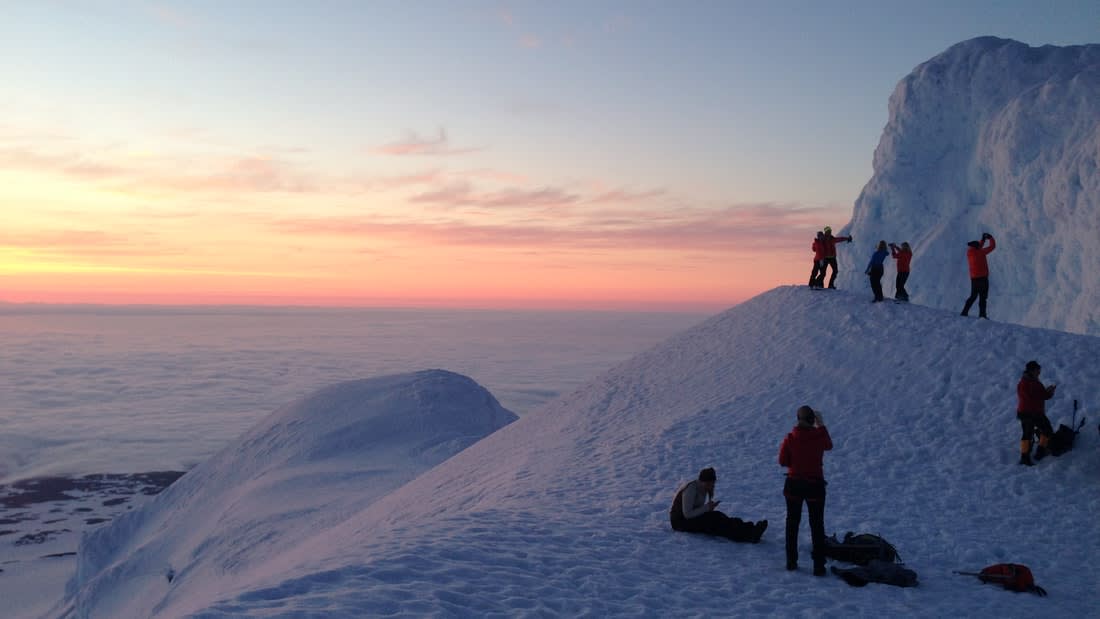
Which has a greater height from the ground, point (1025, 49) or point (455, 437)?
point (1025, 49)

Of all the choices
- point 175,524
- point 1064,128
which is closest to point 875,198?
point 1064,128

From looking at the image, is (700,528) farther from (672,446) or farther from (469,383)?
(469,383)

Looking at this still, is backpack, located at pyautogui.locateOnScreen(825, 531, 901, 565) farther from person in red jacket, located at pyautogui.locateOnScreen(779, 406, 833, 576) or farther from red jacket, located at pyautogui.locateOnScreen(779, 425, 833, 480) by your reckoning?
red jacket, located at pyautogui.locateOnScreen(779, 425, 833, 480)

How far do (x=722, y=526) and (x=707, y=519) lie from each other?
0.25 meters

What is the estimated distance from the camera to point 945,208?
4525 cm

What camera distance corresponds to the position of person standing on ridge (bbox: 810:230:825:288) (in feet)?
72.7

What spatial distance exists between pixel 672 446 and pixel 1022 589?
7.91 m

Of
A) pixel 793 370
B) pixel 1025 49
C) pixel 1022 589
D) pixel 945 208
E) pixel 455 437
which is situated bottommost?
pixel 455 437

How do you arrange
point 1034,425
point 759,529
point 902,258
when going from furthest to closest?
point 902,258
point 1034,425
point 759,529

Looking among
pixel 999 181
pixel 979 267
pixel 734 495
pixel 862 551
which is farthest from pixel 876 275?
pixel 999 181

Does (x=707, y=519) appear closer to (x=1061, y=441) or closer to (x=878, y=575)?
(x=878, y=575)

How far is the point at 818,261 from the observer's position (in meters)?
23.0

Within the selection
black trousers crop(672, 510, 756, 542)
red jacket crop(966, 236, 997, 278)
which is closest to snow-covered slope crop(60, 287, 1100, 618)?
black trousers crop(672, 510, 756, 542)

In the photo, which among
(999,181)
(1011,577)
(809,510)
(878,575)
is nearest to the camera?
(809,510)
